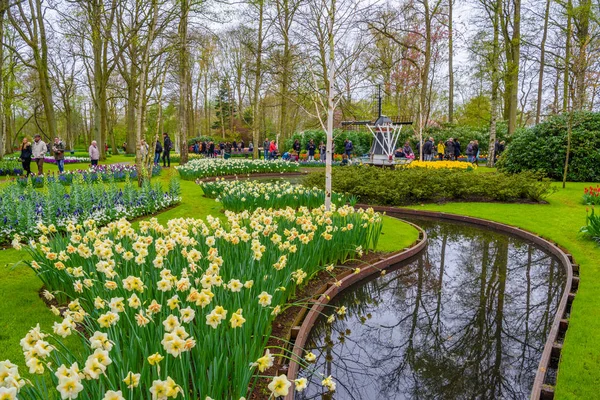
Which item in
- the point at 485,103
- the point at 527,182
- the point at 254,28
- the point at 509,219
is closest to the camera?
the point at 509,219

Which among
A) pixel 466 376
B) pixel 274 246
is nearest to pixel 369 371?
pixel 466 376

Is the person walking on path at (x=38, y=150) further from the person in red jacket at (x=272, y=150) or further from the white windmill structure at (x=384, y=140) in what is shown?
the person in red jacket at (x=272, y=150)

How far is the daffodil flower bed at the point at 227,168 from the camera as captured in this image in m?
16.5

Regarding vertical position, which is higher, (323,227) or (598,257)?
(323,227)

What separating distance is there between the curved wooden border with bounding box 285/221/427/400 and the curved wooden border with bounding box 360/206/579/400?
1.73 metres

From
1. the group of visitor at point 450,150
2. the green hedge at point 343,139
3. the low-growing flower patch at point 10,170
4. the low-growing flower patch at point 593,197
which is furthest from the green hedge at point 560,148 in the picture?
the low-growing flower patch at point 10,170

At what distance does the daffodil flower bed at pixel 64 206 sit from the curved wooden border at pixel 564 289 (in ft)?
18.4

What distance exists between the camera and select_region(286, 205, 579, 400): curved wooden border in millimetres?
3225

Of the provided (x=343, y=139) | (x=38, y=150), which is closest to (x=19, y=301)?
(x=38, y=150)

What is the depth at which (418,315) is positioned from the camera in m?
4.82

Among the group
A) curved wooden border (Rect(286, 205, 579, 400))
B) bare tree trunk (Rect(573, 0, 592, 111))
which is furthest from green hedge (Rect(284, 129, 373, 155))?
curved wooden border (Rect(286, 205, 579, 400))

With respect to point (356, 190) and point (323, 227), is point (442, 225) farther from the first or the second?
point (323, 227)

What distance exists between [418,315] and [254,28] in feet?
73.0

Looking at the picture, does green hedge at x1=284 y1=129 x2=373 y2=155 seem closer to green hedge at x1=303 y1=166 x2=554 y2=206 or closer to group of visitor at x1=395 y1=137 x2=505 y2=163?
group of visitor at x1=395 y1=137 x2=505 y2=163
